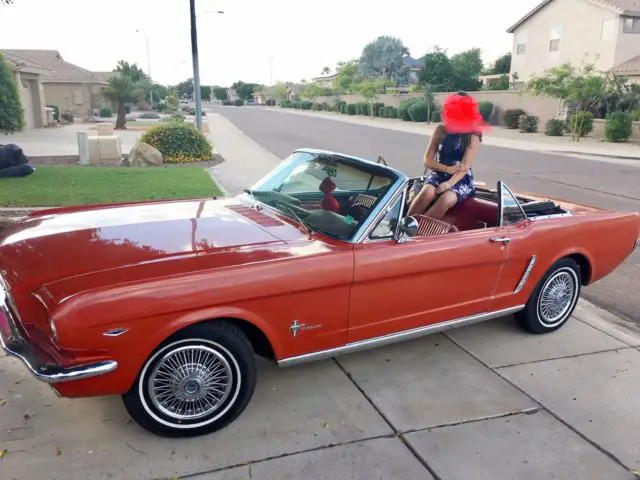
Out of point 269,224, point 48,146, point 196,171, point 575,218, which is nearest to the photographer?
point 269,224

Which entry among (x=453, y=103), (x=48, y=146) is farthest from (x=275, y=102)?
(x=453, y=103)

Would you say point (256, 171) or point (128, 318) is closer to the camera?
point (128, 318)

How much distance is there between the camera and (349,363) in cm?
384

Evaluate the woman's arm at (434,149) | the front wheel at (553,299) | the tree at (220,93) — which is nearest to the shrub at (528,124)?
the woman's arm at (434,149)

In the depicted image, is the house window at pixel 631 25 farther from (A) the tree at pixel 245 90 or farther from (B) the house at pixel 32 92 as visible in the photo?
(A) the tree at pixel 245 90

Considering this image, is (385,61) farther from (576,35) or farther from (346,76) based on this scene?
(576,35)

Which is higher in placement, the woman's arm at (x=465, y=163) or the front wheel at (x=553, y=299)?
the woman's arm at (x=465, y=163)

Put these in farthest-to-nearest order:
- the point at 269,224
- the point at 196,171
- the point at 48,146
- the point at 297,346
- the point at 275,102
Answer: the point at 275,102 → the point at 48,146 → the point at 196,171 → the point at 269,224 → the point at 297,346

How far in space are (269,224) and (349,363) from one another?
1122 mm

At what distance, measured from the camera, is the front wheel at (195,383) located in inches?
110

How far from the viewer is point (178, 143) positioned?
1503 cm

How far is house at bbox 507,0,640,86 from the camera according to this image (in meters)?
34.5

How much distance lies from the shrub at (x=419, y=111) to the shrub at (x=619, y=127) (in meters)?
16.0

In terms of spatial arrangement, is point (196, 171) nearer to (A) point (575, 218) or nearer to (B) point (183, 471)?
(A) point (575, 218)
